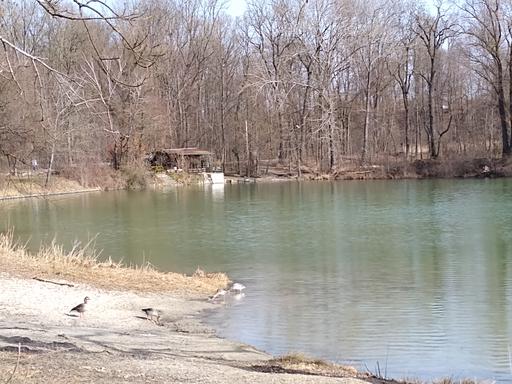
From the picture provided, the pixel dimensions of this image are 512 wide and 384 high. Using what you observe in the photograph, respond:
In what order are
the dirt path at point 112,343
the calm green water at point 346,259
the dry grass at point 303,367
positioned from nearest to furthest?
1. the dirt path at point 112,343
2. the dry grass at point 303,367
3. the calm green water at point 346,259

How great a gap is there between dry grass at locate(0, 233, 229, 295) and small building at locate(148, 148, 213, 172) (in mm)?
40961

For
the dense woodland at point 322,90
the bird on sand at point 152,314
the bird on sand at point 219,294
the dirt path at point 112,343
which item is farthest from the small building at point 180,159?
the bird on sand at point 152,314

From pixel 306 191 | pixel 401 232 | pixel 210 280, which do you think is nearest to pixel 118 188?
pixel 306 191

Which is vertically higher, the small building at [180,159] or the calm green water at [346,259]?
the small building at [180,159]

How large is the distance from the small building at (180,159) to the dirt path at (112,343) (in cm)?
4397

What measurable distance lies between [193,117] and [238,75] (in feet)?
18.4

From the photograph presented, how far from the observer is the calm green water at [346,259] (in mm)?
9758

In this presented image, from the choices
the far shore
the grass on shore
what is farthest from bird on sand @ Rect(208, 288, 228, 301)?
the far shore

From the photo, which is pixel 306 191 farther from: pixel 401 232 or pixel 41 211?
pixel 401 232

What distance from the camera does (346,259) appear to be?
18.0 meters

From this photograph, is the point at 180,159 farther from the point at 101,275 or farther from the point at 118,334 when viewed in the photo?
the point at 118,334

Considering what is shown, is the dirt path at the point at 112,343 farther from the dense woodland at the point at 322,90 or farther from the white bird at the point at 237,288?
the dense woodland at the point at 322,90

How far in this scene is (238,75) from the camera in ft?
209

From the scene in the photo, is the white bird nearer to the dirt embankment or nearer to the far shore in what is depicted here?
the dirt embankment
